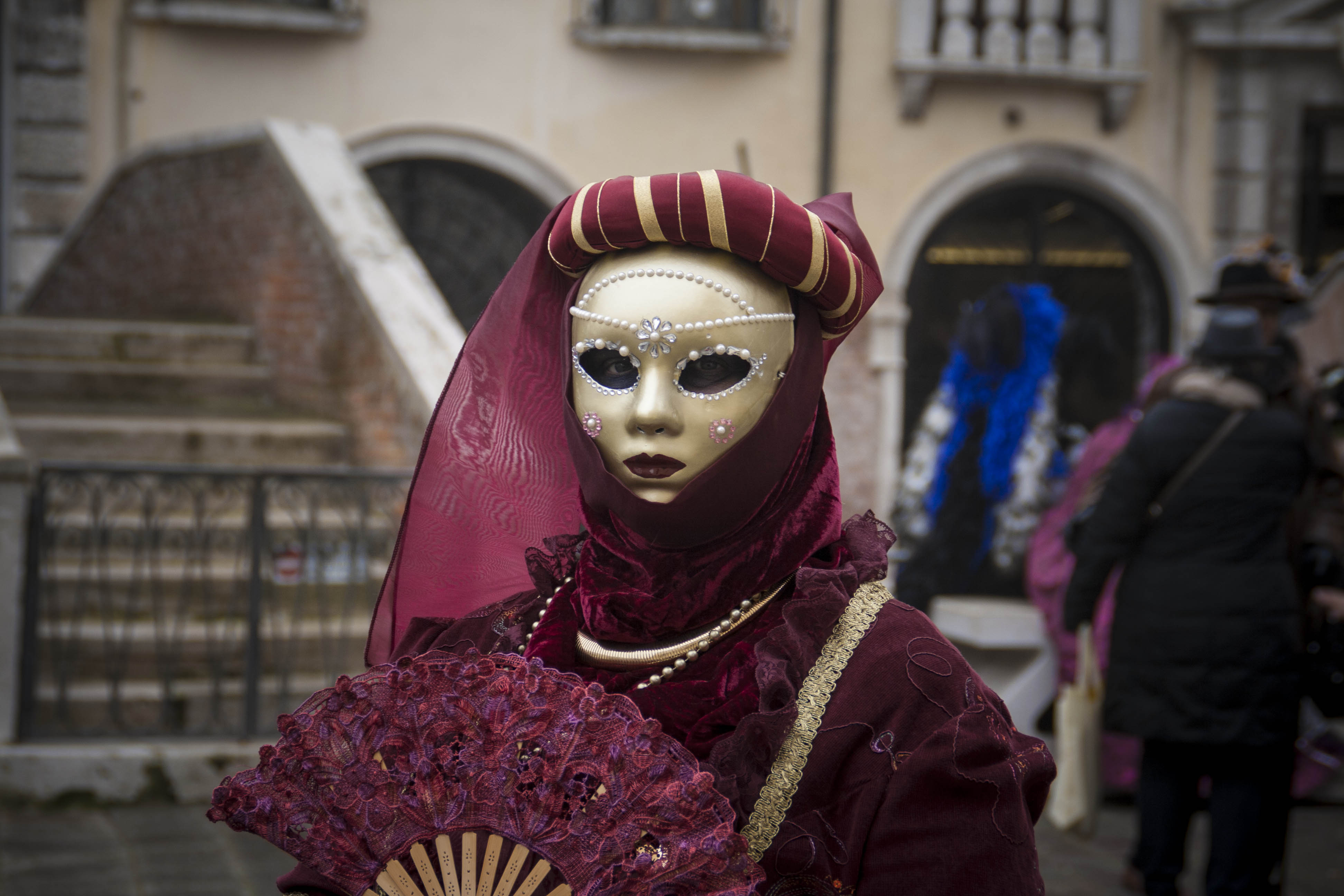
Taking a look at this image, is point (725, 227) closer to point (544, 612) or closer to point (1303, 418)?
point (544, 612)

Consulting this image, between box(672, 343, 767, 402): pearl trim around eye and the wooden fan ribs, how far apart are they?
535mm

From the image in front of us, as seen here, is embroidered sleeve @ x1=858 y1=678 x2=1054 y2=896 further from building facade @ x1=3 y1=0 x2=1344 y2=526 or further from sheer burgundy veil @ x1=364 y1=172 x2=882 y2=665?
building facade @ x1=3 y1=0 x2=1344 y2=526

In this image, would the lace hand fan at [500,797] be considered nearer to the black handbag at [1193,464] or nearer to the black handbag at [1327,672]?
the black handbag at [1193,464]

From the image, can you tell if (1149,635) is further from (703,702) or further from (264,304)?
(264,304)

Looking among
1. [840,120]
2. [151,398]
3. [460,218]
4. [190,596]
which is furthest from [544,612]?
[840,120]

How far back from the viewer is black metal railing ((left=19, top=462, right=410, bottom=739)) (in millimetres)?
4641

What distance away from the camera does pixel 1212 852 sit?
343cm

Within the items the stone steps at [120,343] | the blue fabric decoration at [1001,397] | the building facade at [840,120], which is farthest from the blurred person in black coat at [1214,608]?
the building facade at [840,120]

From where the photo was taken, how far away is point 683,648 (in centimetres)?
149

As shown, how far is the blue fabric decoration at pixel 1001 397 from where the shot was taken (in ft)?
16.9

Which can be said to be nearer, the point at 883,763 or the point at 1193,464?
the point at 883,763

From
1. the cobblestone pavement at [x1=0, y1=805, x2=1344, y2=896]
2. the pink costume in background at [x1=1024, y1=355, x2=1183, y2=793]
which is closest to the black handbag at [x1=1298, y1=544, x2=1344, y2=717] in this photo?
the cobblestone pavement at [x1=0, y1=805, x2=1344, y2=896]

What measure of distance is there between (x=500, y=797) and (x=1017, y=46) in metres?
10.8

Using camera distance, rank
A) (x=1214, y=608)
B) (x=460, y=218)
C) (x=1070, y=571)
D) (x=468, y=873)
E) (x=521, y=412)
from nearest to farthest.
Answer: (x=468, y=873)
(x=521, y=412)
(x=1214, y=608)
(x=1070, y=571)
(x=460, y=218)
